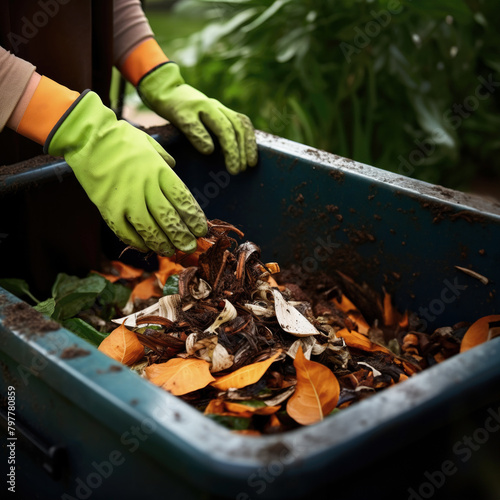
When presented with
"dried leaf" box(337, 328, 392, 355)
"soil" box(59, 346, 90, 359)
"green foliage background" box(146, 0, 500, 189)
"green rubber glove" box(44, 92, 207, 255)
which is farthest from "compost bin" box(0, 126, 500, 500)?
"green foliage background" box(146, 0, 500, 189)

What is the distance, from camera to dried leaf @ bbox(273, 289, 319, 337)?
109 cm

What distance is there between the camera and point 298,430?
0.65 m

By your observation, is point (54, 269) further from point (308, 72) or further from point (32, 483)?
point (308, 72)

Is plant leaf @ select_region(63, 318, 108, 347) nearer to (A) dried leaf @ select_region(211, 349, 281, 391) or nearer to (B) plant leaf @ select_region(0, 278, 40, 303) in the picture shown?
(B) plant leaf @ select_region(0, 278, 40, 303)

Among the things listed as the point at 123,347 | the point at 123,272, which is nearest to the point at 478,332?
the point at 123,347

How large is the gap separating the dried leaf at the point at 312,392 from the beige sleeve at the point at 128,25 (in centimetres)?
A: 106

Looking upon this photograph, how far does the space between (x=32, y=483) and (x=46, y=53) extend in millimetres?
947

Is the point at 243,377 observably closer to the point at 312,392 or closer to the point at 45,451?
the point at 312,392

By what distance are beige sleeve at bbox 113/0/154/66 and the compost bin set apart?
264 mm

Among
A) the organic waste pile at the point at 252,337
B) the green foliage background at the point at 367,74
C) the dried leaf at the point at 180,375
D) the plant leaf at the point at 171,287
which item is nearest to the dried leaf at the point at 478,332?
the organic waste pile at the point at 252,337

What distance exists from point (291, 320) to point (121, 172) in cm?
43

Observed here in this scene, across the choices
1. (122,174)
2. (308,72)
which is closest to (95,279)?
(122,174)

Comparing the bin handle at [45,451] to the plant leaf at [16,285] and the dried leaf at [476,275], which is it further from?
the dried leaf at [476,275]

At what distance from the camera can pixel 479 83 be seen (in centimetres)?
312
